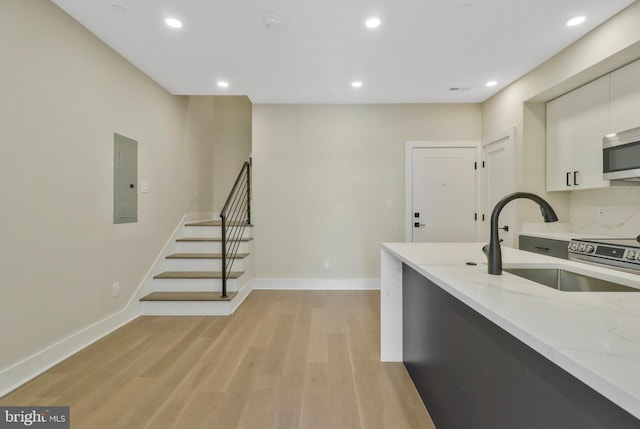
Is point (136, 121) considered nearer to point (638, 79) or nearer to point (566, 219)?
point (638, 79)

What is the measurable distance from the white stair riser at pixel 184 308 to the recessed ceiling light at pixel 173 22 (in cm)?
258

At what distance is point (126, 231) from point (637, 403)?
3.45m

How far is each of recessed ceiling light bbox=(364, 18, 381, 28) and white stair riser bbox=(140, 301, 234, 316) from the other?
2946 mm

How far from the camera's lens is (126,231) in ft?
9.43

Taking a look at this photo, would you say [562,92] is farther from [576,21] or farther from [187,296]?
[187,296]

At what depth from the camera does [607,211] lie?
8.87 feet

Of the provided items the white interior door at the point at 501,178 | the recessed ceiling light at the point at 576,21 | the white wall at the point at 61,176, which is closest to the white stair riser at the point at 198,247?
the white wall at the point at 61,176

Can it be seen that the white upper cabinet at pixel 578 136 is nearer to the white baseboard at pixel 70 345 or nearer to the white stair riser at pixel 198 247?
the white stair riser at pixel 198 247

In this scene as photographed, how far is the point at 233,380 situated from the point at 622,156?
10.6 ft

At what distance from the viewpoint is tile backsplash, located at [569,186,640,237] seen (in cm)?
249

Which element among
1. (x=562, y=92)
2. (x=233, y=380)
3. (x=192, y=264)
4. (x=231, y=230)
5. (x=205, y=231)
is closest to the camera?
(x=233, y=380)

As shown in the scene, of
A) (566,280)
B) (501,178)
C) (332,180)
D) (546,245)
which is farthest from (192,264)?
(501,178)

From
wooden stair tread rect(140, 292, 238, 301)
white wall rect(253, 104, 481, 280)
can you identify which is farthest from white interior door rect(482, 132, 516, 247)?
wooden stair tread rect(140, 292, 238, 301)

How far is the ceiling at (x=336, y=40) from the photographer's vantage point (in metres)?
2.11
